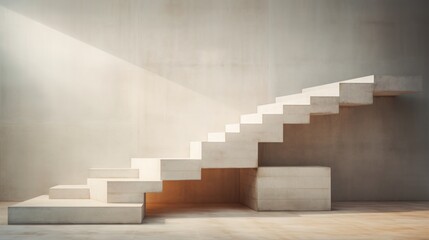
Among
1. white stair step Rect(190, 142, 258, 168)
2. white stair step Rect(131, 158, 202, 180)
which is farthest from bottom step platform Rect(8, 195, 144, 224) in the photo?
white stair step Rect(190, 142, 258, 168)

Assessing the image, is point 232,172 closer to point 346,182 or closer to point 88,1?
point 346,182

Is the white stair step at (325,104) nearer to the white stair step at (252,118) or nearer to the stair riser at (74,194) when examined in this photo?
the white stair step at (252,118)

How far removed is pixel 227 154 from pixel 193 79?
1634 millimetres

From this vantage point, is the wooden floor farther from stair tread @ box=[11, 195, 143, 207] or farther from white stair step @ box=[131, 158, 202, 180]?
white stair step @ box=[131, 158, 202, 180]

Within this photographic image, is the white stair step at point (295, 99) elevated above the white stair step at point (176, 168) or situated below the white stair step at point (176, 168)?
above

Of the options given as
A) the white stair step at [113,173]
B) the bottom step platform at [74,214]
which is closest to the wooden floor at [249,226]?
the bottom step platform at [74,214]

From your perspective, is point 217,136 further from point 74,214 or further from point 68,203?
point 74,214

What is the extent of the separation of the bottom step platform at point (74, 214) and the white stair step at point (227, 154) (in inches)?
49.3

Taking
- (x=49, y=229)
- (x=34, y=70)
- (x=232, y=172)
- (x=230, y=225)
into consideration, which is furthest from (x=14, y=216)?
(x=232, y=172)

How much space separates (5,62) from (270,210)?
164 inches

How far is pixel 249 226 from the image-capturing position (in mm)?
6348

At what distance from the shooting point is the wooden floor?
5648 millimetres

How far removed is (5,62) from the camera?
868 cm

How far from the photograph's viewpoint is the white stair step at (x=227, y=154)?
7.52 m
